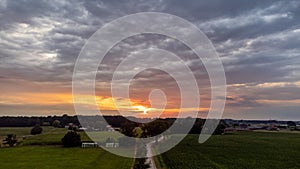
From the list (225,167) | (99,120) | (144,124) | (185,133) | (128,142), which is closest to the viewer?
(225,167)

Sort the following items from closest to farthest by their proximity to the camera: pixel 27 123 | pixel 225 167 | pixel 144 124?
pixel 225 167 → pixel 144 124 → pixel 27 123

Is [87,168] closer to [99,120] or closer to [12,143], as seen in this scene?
[12,143]

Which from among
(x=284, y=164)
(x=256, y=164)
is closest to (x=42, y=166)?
(x=256, y=164)

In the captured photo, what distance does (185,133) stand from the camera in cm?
14738

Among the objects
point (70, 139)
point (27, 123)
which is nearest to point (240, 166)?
point (70, 139)

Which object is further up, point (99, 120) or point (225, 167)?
point (99, 120)

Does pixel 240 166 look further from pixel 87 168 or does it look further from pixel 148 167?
pixel 87 168

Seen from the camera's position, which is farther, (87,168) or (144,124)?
(144,124)

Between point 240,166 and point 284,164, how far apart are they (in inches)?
301

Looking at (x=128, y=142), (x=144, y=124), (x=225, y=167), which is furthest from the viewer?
(x=144, y=124)

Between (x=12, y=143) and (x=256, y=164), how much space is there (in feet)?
211

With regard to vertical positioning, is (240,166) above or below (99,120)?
below

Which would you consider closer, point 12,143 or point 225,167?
point 225,167

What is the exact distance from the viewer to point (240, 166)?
4844cm
